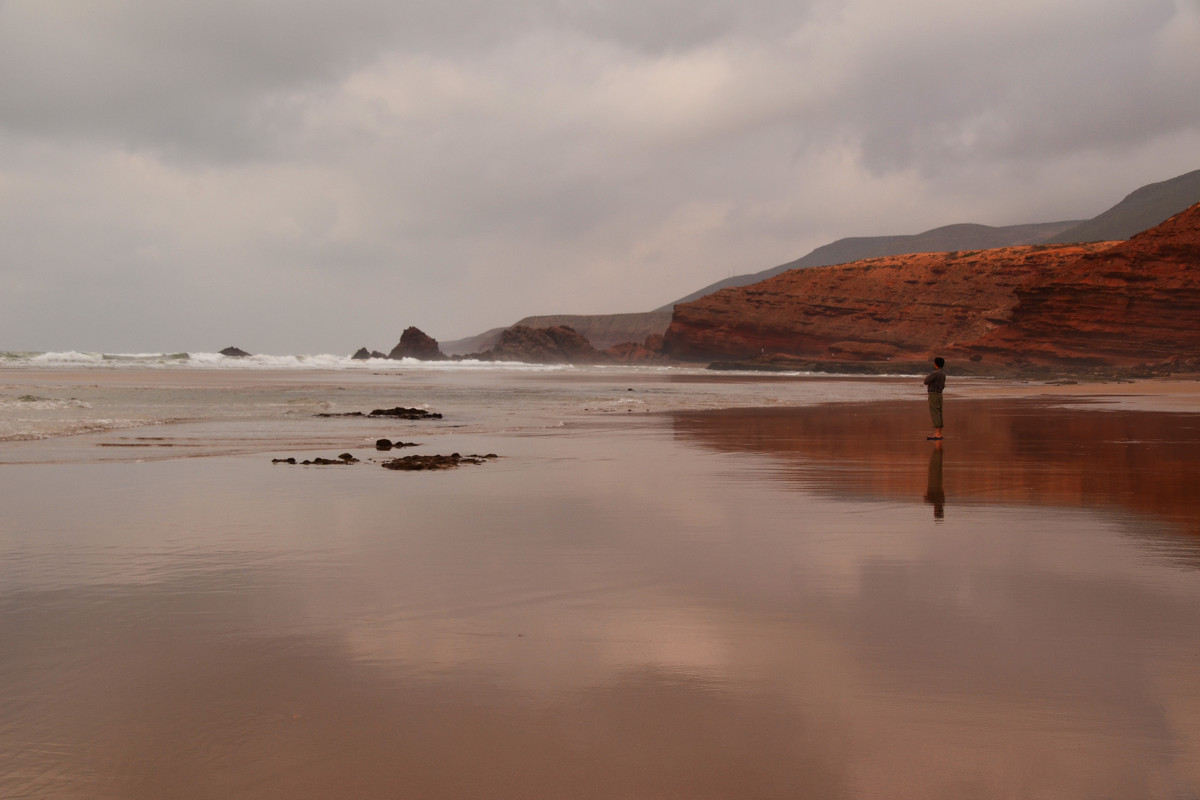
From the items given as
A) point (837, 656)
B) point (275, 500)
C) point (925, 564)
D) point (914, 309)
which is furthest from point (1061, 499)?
point (914, 309)

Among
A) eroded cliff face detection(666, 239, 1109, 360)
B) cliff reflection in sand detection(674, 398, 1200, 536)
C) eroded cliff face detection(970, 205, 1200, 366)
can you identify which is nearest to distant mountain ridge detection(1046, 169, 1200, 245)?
eroded cliff face detection(666, 239, 1109, 360)

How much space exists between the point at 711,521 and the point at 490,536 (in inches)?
76.1

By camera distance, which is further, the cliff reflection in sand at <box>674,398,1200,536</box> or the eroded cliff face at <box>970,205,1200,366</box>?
the eroded cliff face at <box>970,205,1200,366</box>

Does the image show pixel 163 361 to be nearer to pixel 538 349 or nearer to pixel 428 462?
pixel 538 349

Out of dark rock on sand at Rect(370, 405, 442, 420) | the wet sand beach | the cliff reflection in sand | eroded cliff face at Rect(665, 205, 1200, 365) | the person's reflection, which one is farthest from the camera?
eroded cliff face at Rect(665, 205, 1200, 365)

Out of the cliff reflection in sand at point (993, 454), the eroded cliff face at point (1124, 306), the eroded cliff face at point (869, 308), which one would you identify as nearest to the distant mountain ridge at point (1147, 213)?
the eroded cliff face at point (869, 308)

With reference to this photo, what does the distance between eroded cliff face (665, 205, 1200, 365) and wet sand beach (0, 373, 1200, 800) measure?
62813 millimetres

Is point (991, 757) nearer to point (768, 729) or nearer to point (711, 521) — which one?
point (768, 729)

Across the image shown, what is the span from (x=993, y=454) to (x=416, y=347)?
5135 inches

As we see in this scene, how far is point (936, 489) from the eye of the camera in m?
9.09

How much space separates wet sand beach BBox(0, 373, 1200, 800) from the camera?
284cm

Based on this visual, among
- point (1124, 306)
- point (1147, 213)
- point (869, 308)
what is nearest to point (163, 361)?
point (869, 308)

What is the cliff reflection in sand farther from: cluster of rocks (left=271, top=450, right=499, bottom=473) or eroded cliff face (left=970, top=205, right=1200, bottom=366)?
eroded cliff face (left=970, top=205, right=1200, bottom=366)

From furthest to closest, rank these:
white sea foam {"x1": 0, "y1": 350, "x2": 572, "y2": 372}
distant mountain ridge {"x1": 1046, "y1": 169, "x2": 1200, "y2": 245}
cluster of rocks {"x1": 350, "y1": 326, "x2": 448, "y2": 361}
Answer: distant mountain ridge {"x1": 1046, "y1": 169, "x2": 1200, "y2": 245} → cluster of rocks {"x1": 350, "y1": 326, "x2": 448, "y2": 361} → white sea foam {"x1": 0, "y1": 350, "x2": 572, "y2": 372}
